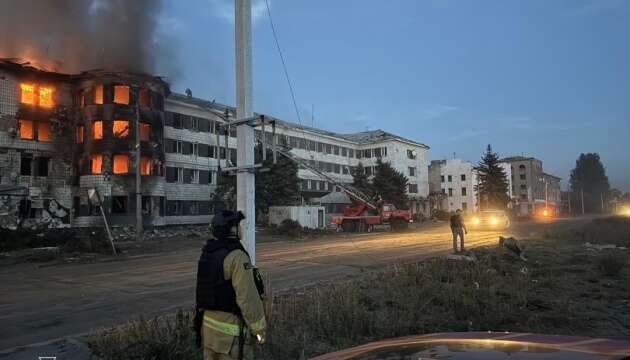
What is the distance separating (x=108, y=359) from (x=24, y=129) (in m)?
36.0

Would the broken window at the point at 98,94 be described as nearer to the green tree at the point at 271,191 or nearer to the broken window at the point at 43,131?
the broken window at the point at 43,131

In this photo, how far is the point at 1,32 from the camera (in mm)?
35656

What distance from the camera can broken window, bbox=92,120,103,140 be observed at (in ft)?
124

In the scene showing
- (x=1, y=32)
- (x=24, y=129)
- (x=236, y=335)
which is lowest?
(x=236, y=335)

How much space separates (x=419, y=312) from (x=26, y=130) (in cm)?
3646

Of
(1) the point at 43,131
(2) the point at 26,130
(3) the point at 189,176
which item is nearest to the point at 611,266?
(2) the point at 26,130

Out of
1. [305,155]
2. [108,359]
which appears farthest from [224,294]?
[305,155]

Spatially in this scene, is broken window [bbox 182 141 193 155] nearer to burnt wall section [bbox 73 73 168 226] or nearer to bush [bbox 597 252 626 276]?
burnt wall section [bbox 73 73 168 226]

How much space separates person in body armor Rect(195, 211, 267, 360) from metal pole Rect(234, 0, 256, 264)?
2.02m

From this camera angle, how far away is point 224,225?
4129 millimetres

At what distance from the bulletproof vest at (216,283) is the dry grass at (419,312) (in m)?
1.69

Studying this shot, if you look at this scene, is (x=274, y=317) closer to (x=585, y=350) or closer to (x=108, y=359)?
(x=108, y=359)

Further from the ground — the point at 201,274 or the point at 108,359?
the point at 201,274

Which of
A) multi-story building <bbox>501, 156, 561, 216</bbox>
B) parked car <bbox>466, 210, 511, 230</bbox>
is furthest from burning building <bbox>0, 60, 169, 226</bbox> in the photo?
multi-story building <bbox>501, 156, 561, 216</bbox>
